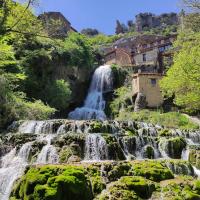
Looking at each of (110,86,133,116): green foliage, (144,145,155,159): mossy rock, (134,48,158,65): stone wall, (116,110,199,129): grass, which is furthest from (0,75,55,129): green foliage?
(134,48,158,65): stone wall

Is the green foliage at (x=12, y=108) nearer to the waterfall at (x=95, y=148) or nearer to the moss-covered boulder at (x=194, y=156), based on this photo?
the waterfall at (x=95, y=148)

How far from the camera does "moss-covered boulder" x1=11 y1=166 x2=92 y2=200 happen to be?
1369 centimetres

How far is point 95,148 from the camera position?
21.7 meters

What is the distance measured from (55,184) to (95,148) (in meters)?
7.95

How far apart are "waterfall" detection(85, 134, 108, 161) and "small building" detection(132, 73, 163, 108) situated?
26490 mm

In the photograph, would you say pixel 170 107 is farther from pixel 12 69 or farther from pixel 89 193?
pixel 89 193

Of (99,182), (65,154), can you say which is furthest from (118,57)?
(99,182)

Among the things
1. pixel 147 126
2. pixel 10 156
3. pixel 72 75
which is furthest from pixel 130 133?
pixel 72 75

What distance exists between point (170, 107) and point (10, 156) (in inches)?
1133

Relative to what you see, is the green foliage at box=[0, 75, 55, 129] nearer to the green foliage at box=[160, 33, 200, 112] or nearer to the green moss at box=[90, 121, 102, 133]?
the green moss at box=[90, 121, 102, 133]

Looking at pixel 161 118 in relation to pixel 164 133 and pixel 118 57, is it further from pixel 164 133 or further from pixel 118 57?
pixel 118 57

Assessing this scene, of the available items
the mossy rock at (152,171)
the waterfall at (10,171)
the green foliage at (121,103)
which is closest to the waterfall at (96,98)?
the green foliage at (121,103)

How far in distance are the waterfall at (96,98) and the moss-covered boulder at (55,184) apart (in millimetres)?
31946

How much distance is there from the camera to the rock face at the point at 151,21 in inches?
4838
